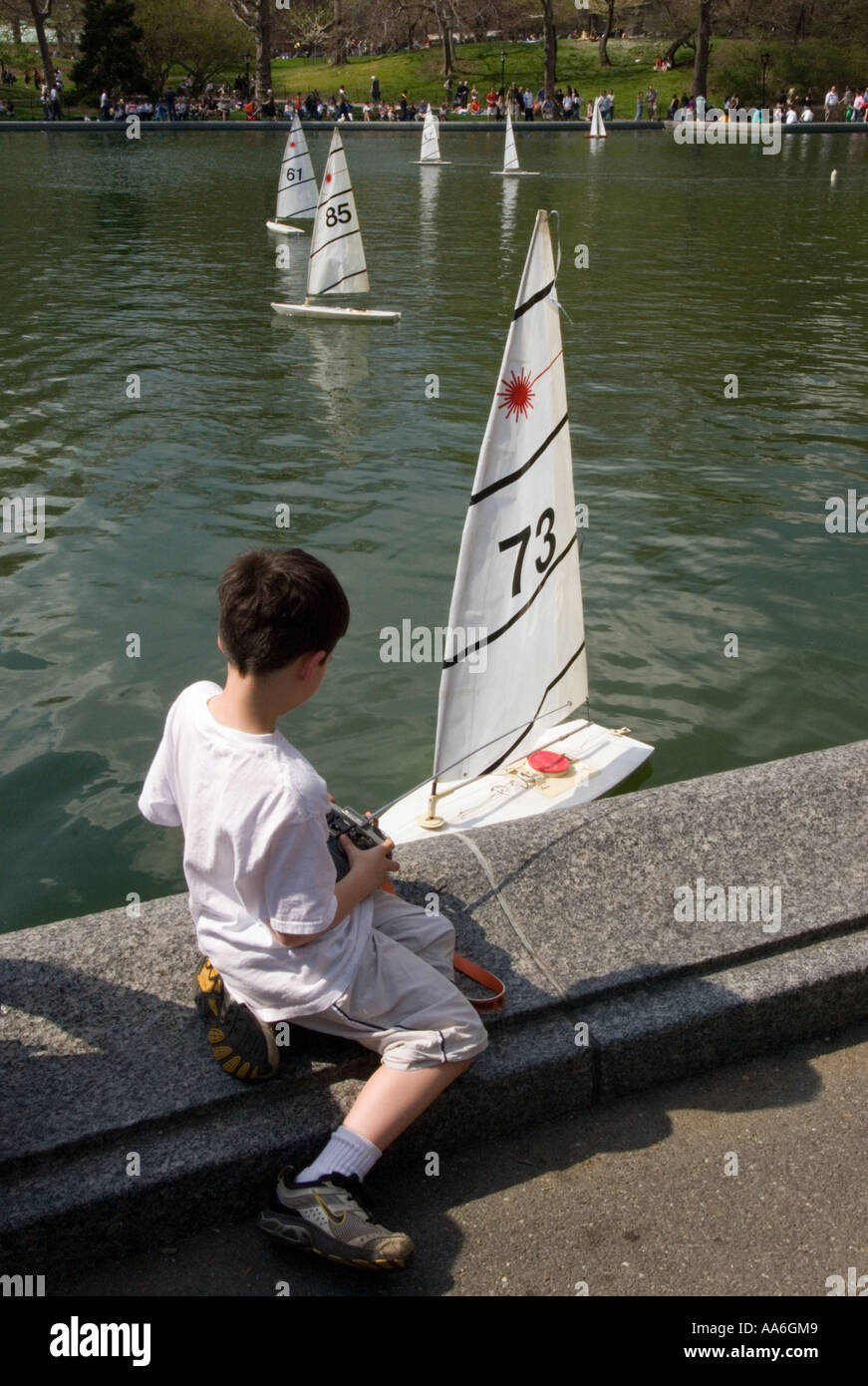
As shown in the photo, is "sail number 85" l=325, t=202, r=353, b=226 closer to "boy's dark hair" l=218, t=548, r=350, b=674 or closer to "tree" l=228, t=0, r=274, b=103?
"boy's dark hair" l=218, t=548, r=350, b=674

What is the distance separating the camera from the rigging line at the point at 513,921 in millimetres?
3568

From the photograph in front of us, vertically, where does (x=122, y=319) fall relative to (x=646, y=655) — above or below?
above

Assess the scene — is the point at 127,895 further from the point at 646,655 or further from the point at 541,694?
the point at 646,655

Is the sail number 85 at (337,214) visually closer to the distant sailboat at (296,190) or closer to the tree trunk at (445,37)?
the distant sailboat at (296,190)

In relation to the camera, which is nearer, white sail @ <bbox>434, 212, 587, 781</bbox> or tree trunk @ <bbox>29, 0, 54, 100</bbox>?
white sail @ <bbox>434, 212, 587, 781</bbox>

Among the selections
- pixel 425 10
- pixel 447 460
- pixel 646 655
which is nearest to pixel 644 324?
pixel 447 460

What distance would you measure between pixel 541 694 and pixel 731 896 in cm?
198

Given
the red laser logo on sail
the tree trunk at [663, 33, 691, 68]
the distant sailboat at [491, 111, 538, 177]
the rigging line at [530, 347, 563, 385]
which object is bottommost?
the red laser logo on sail

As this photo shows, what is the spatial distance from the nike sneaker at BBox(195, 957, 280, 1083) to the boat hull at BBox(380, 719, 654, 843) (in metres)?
2.33


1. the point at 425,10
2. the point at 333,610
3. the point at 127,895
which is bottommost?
the point at 127,895

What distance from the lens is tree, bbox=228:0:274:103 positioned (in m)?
69.0

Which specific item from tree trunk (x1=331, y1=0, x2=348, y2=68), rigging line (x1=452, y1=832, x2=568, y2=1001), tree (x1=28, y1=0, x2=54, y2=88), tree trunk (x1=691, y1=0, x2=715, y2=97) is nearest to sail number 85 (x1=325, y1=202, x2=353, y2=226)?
Result: rigging line (x1=452, y1=832, x2=568, y2=1001)

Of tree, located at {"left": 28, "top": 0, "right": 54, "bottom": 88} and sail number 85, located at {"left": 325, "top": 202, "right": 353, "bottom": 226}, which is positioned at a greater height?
tree, located at {"left": 28, "top": 0, "right": 54, "bottom": 88}

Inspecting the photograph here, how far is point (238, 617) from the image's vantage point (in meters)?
2.90
